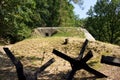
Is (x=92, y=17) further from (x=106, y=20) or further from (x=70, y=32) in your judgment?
(x=70, y=32)

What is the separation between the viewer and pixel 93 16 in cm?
4678

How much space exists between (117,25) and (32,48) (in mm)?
30832

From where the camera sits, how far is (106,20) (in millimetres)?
44406

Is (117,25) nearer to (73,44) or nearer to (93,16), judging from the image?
(93,16)

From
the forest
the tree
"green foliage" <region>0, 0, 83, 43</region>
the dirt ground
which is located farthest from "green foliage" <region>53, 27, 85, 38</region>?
the tree

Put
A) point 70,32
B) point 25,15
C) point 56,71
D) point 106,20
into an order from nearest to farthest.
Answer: point 56,71
point 70,32
point 25,15
point 106,20

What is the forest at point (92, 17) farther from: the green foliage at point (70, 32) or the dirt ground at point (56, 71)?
the dirt ground at point (56, 71)

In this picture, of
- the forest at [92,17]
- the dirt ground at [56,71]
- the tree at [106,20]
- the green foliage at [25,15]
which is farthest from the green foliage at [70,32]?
the tree at [106,20]

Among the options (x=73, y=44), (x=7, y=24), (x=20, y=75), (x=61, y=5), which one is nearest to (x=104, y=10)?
(x=61, y=5)

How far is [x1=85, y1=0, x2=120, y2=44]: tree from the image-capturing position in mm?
43844

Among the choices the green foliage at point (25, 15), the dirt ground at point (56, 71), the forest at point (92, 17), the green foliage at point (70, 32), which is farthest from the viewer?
the forest at point (92, 17)

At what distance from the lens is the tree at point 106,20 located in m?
43.8

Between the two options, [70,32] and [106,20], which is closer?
[70,32]

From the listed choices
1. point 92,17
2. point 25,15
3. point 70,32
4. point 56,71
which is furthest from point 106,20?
point 56,71
